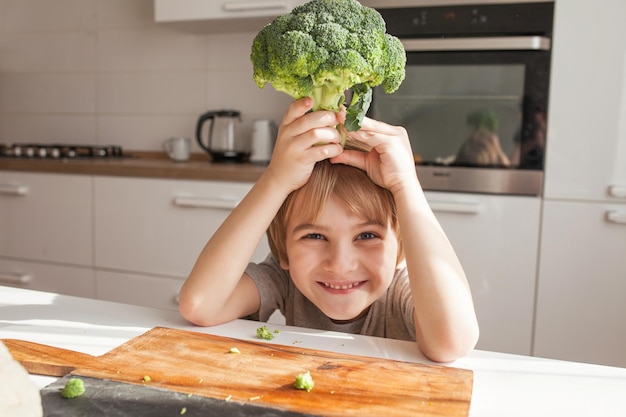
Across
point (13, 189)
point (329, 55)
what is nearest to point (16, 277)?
point (13, 189)

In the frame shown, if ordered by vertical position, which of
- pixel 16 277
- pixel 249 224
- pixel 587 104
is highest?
pixel 587 104

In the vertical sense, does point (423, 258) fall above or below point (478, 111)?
below

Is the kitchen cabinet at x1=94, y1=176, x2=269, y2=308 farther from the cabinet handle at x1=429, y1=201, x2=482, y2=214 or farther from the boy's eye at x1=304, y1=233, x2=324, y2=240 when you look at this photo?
the boy's eye at x1=304, y1=233, x2=324, y2=240

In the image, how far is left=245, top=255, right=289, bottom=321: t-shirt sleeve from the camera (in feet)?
3.63

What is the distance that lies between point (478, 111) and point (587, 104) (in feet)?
1.09

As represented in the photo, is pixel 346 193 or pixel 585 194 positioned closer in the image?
pixel 346 193

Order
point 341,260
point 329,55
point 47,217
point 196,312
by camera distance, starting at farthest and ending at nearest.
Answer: point 47,217, point 341,260, point 196,312, point 329,55

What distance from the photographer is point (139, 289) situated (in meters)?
2.40

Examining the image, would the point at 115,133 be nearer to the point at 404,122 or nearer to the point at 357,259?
the point at 404,122

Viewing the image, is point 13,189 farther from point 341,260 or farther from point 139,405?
point 139,405

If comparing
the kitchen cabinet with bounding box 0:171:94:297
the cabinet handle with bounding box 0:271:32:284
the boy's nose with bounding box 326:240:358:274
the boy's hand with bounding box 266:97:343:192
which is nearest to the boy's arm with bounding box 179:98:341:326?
the boy's hand with bounding box 266:97:343:192

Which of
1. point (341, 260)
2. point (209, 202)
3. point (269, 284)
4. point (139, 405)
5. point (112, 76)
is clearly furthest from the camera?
point (112, 76)

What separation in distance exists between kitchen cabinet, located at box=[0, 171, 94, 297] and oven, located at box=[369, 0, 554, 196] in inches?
51.8

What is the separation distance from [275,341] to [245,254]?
21 centimetres
